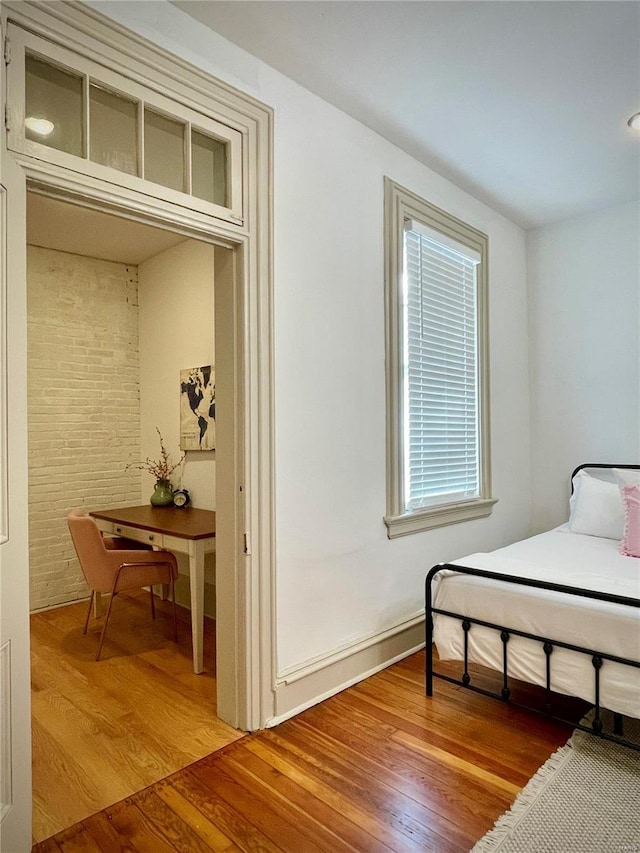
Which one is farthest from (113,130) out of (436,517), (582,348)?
(582,348)

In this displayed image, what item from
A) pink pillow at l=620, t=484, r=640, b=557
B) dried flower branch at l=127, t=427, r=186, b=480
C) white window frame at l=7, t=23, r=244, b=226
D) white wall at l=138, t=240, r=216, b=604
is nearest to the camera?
white window frame at l=7, t=23, r=244, b=226

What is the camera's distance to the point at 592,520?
3590mm

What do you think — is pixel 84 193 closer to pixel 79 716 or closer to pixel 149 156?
pixel 149 156

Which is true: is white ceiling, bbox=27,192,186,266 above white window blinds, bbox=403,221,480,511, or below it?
above

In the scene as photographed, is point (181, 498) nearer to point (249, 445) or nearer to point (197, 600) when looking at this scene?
point (197, 600)

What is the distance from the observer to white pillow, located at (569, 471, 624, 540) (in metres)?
3.49

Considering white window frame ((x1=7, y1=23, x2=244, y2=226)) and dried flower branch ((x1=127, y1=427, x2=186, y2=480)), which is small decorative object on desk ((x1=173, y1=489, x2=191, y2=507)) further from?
white window frame ((x1=7, y1=23, x2=244, y2=226))

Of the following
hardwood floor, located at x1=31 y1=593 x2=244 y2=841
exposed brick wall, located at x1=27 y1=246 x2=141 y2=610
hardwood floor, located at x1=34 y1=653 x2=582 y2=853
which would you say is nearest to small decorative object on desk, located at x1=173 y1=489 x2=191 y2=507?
exposed brick wall, located at x1=27 y1=246 x2=141 y2=610

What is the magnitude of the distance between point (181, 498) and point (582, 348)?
3285 millimetres

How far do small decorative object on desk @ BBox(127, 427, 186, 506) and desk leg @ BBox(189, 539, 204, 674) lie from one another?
A: 122 cm

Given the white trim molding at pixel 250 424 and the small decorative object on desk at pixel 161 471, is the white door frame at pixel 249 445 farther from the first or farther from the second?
the small decorative object on desk at pixel 161 471

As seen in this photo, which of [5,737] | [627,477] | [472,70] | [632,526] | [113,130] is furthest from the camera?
[627,477]

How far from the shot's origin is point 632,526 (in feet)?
9.99

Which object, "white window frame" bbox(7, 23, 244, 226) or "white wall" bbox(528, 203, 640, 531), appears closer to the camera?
"white window frame" bbox(7, 23, 244, 226)
